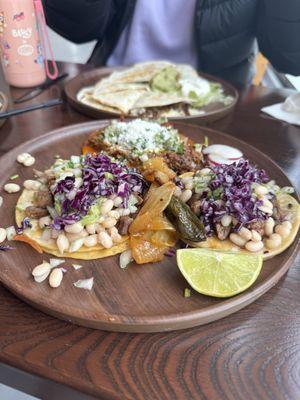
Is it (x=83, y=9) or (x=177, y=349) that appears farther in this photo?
(x=83, y=9)

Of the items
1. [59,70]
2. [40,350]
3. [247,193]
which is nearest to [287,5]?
[59,70]

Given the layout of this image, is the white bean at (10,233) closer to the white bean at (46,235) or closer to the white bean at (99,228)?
the white bean at (46,235)

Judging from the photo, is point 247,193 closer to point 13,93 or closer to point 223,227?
point 223,227

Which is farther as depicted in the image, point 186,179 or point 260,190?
point 186,179

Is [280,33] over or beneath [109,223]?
over

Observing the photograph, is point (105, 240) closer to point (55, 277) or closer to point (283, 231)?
point (55, 277)

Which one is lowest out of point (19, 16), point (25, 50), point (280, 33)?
point (280, 33)

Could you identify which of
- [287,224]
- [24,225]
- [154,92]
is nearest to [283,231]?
[287,224]

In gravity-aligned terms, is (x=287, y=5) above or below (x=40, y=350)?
above
